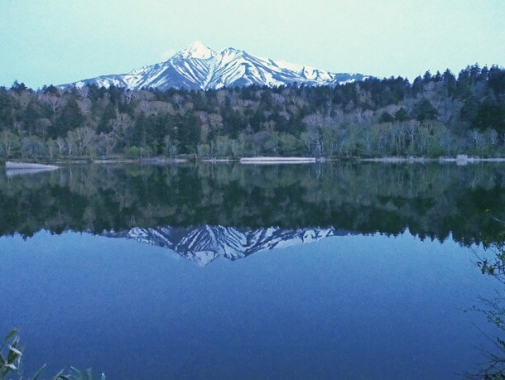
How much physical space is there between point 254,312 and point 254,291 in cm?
95

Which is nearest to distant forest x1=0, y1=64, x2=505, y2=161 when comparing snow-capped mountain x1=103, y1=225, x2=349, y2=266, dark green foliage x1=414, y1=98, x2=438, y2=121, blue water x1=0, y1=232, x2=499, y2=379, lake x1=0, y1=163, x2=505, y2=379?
dark green foliage x1=414, y1=98, x2=438, y2=121

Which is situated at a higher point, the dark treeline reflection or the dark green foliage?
the dark green foliage

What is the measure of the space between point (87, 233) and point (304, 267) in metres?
6.72

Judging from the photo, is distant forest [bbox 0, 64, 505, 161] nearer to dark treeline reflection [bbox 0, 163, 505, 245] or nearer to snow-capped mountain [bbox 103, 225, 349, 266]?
dark treeline reflection [bbox 0, 163, 505, 245]

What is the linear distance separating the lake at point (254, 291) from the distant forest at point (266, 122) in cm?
4843

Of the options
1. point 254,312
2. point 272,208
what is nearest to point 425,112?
point 272,208

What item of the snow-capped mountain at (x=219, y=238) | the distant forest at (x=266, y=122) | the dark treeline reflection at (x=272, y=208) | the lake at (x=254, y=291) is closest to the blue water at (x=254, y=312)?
the lake at (x=254, y=291)

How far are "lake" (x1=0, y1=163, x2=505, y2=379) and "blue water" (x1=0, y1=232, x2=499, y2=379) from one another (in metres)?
0.02

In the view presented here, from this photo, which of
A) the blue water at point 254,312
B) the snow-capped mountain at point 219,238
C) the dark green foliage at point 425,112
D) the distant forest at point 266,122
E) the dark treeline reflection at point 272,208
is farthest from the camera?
the dark green foliage at point 425,112

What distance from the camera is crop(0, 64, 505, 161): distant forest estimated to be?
196 feet

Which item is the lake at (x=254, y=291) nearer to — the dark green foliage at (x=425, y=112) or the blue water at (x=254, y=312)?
the blue water at (x=254, y=312)

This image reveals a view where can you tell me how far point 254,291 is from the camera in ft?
24.2

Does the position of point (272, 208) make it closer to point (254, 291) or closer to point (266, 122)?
point (254, 291)

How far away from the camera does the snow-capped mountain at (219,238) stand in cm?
1005
